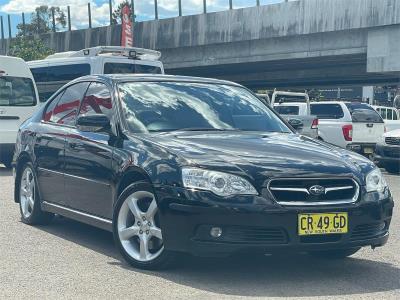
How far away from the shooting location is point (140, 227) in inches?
228

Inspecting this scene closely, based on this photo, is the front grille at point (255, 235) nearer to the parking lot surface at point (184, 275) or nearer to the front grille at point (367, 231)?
the parking lot surface at point (184, 275)

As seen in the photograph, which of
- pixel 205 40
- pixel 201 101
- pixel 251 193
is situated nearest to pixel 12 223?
pixel 201 101

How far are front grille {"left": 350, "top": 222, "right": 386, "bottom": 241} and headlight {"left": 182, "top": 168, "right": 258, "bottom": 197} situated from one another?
0.85 meters

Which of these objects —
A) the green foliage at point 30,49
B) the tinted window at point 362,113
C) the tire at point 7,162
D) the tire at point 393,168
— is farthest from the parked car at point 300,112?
the green foliage at point 30,49

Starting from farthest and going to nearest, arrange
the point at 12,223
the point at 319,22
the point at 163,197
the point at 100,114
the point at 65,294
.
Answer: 1. the point at 319,22
2. the point at 12,223
3. the point at 100,114
4. the point at 163,197
5. the point at 65,294

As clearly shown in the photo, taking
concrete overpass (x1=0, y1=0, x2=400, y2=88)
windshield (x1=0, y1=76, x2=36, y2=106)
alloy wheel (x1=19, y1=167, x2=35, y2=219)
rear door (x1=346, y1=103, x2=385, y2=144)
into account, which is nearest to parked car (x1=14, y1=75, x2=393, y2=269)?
alloy wheel (x1=19, y1=167, x2=35, y2=219)

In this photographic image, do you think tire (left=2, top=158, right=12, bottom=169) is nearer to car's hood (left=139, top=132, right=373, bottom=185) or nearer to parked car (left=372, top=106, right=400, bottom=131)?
car's hood (left=139, top=132, right=373, bottom=185)

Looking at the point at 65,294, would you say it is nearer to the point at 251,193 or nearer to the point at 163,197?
the point at 163,197

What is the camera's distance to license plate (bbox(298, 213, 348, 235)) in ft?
17.1

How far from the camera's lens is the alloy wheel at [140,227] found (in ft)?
18.5

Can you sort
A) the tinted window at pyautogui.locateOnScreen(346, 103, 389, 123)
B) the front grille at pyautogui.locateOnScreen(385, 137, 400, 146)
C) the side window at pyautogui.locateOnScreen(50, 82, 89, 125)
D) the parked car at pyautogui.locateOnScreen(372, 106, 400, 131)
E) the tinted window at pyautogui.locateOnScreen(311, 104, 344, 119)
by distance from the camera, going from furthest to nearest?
the parked car at pyautogui.locateOnScreen(372, 106, 400, 131), the tinted window at pyautogui.locateOnScreen(311, 104, 344, 119), the tinted window at pyautogui.locateOnScreen(346, 103, 389, 123), the front grille at pyautogui.locateOnScreen(385, 137, 400, 146), the side window at pyautogui.locateOnScreen(50, 82, 89, 125)

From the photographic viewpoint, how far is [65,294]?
16.5 feet

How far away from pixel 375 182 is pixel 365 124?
15.1 m

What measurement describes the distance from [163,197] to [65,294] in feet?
3.17
